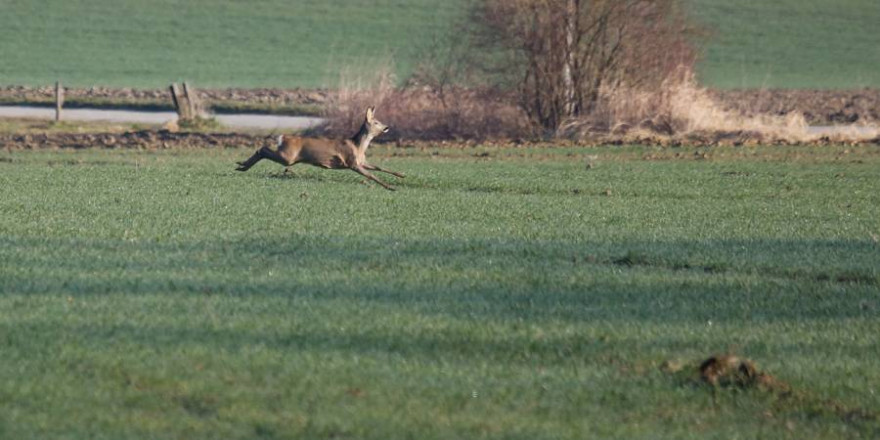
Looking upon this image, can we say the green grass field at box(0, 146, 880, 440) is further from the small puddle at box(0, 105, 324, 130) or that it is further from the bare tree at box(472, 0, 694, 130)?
the small puddle at box(0, 105, 324, 130)

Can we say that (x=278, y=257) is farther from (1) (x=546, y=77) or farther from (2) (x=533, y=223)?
(1) (x=546, y=77)

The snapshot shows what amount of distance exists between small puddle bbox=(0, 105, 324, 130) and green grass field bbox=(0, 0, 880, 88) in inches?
443

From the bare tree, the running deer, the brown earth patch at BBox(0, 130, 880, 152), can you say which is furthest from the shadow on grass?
the bare tree

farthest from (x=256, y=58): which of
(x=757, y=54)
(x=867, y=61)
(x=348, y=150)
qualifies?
(x=348, y=150)

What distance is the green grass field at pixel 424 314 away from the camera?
674cm

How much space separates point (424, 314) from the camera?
350 inches

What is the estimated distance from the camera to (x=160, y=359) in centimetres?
748

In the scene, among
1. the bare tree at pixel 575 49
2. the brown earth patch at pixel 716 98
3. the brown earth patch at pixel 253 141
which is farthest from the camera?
the brown earth patch at pixel 716 98

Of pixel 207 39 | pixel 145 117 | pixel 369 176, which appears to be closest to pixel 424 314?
pixel 369 176

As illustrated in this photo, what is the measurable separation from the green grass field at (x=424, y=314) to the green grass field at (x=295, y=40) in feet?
118

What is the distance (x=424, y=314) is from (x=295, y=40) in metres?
55.6

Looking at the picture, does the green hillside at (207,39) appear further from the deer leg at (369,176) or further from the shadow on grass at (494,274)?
the shadow on grass at (494,274)

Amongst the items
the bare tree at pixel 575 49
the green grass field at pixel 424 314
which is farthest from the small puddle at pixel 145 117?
the green grass field at pixel 424 314

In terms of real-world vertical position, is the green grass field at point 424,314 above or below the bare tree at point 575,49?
below
